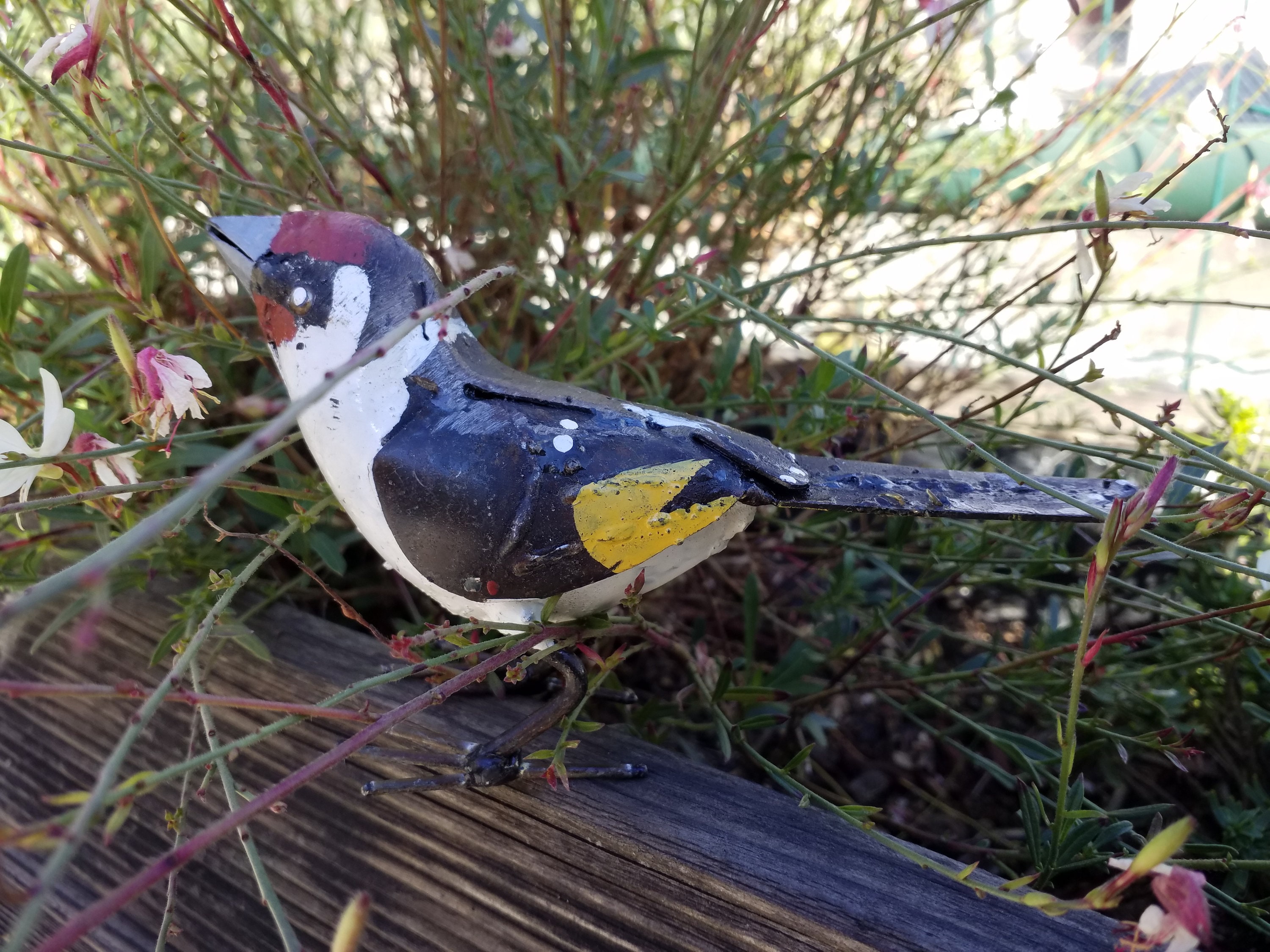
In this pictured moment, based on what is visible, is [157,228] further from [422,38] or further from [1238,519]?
[1238,519]

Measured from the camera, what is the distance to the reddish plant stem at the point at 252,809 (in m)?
0.25

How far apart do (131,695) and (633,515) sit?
0.28 metres

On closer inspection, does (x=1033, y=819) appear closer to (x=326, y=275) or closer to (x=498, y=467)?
(x=498, y=467)

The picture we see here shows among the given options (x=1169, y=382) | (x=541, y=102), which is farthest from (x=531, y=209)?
Result: (x=1169, y=382)

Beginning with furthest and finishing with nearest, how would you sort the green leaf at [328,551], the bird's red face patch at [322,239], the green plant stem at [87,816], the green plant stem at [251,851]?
the green leaf at [328,551], the bird's red face patch at [322,239], the green plant stem at [251,851], the green plant stem at [87,816]

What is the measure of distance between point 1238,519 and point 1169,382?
1.09 m

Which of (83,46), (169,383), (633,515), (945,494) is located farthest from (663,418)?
(83,46)

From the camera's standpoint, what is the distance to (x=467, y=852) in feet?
1.83

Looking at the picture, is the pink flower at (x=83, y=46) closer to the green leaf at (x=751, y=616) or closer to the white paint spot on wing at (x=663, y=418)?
the white paint spot on wing at (x=663, y=418)

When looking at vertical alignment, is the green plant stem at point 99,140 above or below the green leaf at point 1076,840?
above

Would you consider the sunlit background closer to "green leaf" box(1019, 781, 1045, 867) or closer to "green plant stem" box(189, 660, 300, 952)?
"green leaf" box(1019, 781, 1045, 867)

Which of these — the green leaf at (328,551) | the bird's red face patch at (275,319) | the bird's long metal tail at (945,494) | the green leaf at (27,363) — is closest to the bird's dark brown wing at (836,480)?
the bird's long metal tail at (945,494)

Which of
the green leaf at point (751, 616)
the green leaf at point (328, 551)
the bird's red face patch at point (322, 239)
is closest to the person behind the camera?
the bird's red face patch at point (322, 239)

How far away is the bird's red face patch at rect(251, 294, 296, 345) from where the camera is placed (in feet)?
1.80
